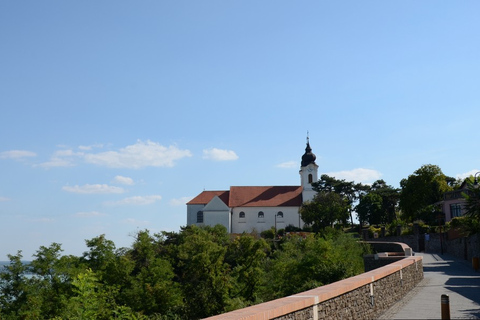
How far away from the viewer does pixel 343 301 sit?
32.1 ft

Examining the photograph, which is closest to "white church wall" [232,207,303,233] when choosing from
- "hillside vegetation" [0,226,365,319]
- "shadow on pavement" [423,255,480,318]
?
"hillside vegetation" [0,226,365,319]

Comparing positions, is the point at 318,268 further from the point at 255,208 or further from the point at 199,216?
the point at 199,216

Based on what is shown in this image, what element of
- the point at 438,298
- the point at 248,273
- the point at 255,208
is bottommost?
the point at 248,273

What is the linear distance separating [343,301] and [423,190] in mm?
68044

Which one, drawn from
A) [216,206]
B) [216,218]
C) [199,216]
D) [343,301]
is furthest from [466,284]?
[199,216]

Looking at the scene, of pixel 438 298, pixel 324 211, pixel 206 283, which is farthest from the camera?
pixel 324 211

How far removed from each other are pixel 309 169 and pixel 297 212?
835 centimetres

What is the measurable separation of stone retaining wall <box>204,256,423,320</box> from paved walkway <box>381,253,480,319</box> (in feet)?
1.30

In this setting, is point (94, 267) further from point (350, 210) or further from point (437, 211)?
point (350, 210)

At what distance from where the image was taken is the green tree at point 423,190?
72.6m

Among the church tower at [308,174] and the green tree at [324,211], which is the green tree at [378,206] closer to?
the green tree at [324,211]

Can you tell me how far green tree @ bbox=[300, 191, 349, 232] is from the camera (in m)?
78.5

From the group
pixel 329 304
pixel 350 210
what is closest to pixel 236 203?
pixel 350 210

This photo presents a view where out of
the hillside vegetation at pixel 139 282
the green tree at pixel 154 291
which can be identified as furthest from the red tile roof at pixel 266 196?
the green tree at pixel 154 291
